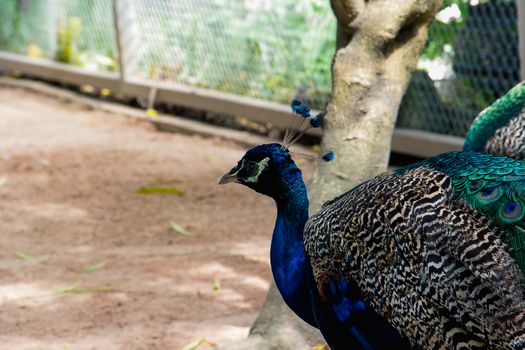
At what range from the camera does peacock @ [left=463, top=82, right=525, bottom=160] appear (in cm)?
515

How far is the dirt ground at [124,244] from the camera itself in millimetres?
4461

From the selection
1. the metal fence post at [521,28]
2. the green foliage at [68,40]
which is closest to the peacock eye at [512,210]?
the metal fence post at [521,28]

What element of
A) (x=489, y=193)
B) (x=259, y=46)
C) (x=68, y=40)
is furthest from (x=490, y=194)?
(x=68, y=40)

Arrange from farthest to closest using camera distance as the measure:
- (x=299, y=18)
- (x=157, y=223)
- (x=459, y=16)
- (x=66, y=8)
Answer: (x=66, y=8) < (x=299, y=18) < (x=459, y=16) < (x=157, y=223)

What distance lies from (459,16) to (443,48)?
31 cm

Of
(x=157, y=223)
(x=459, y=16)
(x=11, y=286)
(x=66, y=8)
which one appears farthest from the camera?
(x=66, y=8)

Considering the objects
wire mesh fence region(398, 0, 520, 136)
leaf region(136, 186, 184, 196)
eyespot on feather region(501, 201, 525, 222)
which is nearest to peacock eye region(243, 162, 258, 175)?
eyespot on feather region(501, 201, 525, 222)

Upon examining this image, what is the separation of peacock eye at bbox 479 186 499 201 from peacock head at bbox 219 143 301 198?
3.03 ft

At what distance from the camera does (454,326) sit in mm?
2809

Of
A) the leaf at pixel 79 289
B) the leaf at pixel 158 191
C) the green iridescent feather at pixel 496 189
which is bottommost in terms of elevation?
the leaf at pixel 158 191

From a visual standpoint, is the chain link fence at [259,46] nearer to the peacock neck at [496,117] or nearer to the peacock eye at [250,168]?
the peacock neck at [496,117]

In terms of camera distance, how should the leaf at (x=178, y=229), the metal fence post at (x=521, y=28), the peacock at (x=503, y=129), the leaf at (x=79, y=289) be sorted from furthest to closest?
the metal fence post at (x=521, y=28), the leaf at (x=178, y=229), the peacock at (x=503, y=129), the leaf at (x=79, y=289)

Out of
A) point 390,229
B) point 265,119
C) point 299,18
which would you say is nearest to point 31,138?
point 265,119

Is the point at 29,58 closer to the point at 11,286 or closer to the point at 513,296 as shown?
the point at 11,286
